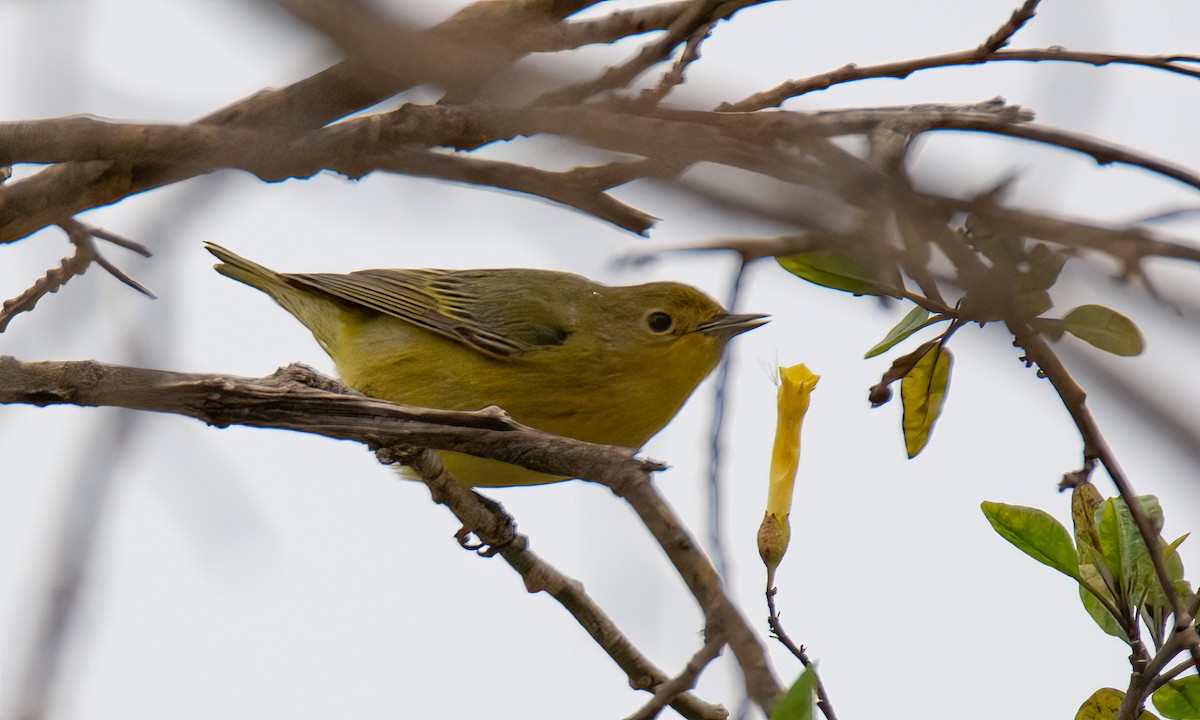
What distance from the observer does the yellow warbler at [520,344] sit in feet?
17.1

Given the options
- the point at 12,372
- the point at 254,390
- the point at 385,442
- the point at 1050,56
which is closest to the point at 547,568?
the point at 385,442

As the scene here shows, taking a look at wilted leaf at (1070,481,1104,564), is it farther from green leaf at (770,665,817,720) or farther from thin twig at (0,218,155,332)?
thin twig at (0,218,155,332)

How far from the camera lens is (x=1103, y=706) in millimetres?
2691

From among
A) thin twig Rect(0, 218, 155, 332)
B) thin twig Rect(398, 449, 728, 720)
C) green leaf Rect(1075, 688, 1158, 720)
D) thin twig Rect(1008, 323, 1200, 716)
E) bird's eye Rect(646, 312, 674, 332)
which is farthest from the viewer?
bird's eye Rect(646, 312, 674, 332)

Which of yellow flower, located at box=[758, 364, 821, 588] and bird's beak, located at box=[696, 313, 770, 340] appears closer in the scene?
yellow flower, located at box=[758, 364, 821, 588]

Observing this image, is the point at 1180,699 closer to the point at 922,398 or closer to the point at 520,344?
the point at 922,398

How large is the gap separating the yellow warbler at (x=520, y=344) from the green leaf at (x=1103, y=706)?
97.5 inches

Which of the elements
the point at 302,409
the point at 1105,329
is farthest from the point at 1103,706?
the point at 302,409

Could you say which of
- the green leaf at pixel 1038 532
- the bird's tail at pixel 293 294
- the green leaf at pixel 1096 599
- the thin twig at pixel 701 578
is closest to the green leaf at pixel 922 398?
the green leaf at pixel 1038 532

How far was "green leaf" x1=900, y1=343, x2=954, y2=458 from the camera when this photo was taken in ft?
10.7

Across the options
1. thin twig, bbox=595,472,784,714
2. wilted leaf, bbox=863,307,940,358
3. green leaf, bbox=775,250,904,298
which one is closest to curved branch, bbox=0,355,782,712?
thin twig, bbox=595,472,784,714

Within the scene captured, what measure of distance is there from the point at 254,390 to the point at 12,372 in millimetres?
487

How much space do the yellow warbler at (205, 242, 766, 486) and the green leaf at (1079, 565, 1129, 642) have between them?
229cm

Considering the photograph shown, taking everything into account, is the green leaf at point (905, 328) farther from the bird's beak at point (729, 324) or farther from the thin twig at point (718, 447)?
the bird's beak at point (729, 324)
